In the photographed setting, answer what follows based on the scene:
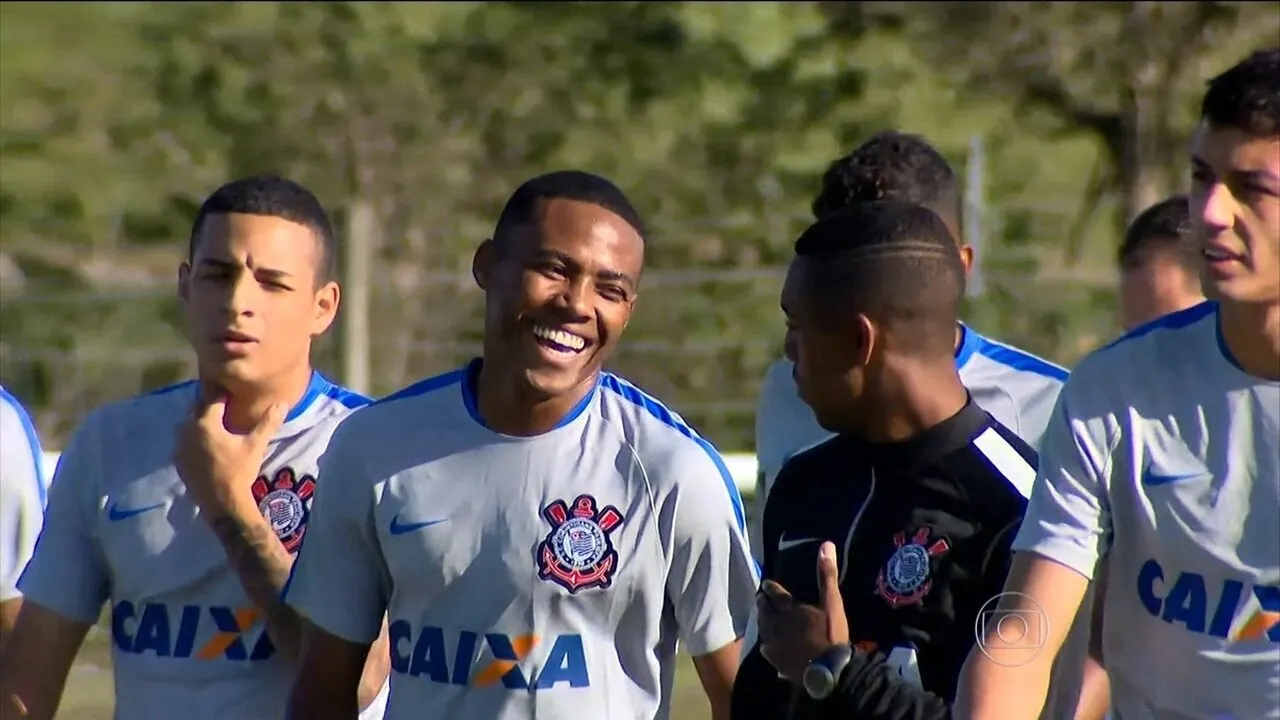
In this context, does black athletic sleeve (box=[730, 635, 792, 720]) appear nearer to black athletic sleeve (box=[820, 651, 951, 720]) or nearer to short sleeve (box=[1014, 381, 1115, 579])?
black athletic sleeve (box=[820, 651, 951, 720])

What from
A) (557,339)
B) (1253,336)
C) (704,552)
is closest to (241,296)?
(557,339)

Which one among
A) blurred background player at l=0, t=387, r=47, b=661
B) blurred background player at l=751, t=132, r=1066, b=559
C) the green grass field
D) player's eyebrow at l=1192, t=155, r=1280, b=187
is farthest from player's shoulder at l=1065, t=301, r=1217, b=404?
the green grass field

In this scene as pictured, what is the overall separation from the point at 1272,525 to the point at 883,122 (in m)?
13.4

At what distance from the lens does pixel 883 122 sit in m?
16.1

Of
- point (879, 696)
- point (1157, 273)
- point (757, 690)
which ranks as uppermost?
point (1157, 273)

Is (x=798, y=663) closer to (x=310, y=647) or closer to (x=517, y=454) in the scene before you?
(x=517, y=454)

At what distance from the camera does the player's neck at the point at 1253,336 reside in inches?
118

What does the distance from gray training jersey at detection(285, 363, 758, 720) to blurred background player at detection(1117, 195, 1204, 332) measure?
2.18 meters

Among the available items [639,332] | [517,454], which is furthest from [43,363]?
[517,454]

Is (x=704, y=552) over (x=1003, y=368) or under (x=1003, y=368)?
under

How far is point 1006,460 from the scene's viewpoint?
10.4ft

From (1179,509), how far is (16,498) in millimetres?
2628

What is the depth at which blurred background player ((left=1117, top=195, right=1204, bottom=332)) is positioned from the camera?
5285 millimetres

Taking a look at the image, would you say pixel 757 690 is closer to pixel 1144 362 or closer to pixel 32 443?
pixel 1144 362
